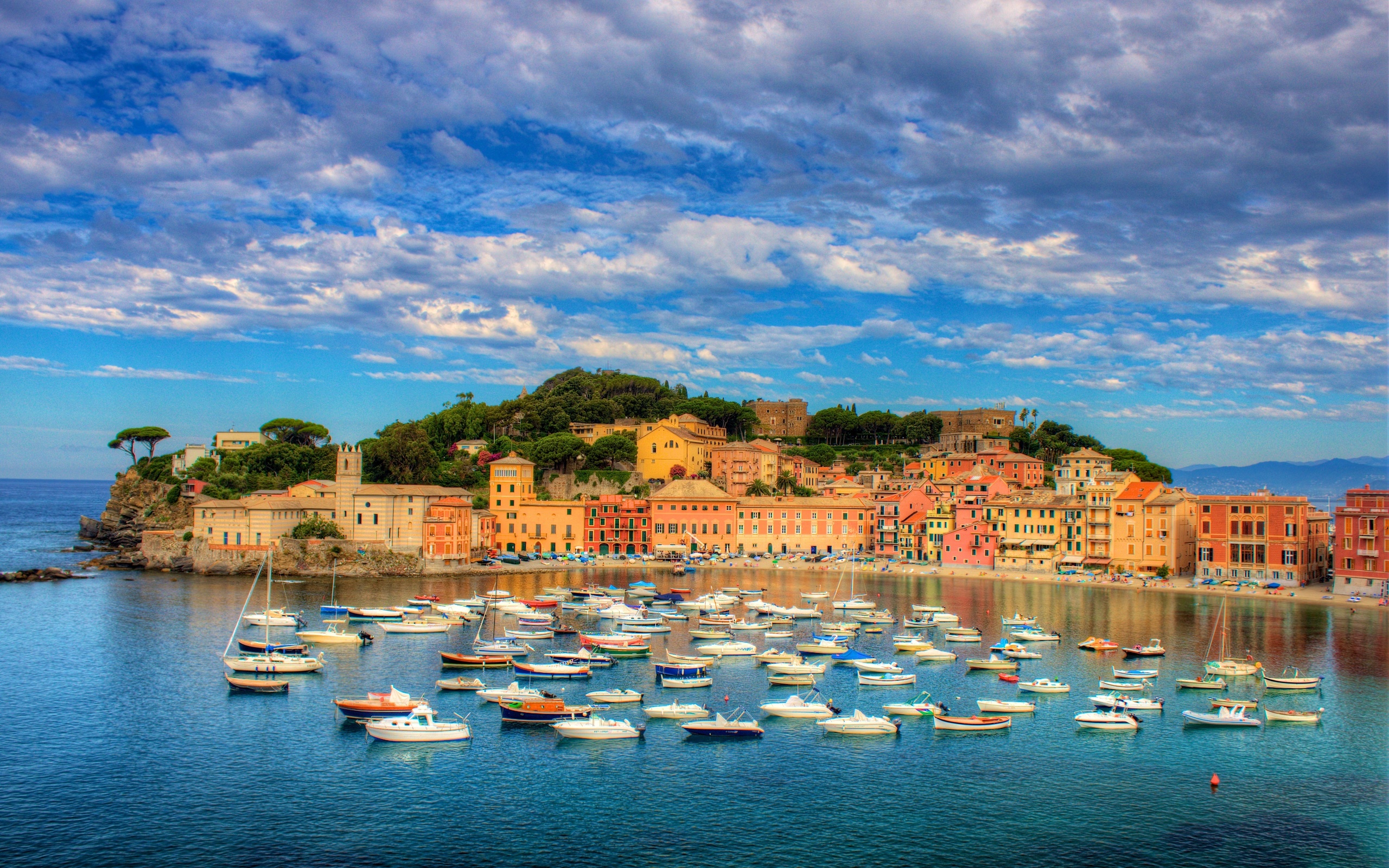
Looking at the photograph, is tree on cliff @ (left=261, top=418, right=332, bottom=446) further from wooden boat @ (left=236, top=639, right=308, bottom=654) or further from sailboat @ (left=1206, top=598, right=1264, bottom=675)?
sailboat @ (left=1206, top=598, right=1264, bottom=675)

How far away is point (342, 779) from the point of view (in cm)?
2845

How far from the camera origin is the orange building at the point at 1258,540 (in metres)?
70.4

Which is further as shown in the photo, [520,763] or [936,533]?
[936,533]

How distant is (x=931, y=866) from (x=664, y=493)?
221 ft

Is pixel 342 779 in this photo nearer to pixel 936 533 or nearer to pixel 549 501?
pixel 549 501

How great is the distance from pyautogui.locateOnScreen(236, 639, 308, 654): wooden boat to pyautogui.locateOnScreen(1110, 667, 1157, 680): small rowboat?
3690 cm

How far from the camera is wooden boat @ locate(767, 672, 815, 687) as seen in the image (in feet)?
135

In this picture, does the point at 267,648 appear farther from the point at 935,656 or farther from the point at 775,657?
the point at 935,656

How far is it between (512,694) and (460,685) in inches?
183

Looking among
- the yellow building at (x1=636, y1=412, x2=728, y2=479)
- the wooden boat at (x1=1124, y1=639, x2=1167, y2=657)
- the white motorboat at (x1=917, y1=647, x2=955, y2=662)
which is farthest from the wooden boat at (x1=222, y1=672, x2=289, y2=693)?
the yellow building at (x1=636, y1=412, x2=728, y2=479)

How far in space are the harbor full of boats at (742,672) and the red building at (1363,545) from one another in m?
16.5

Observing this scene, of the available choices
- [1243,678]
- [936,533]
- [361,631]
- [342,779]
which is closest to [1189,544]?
[936,533]

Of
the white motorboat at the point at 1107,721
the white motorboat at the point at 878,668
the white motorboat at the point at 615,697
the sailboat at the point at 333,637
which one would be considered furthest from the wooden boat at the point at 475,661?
the white motorboat at the point at 1107,721

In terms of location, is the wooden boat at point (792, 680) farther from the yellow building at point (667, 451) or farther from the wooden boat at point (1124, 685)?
the yellow building at point (667, 451)
